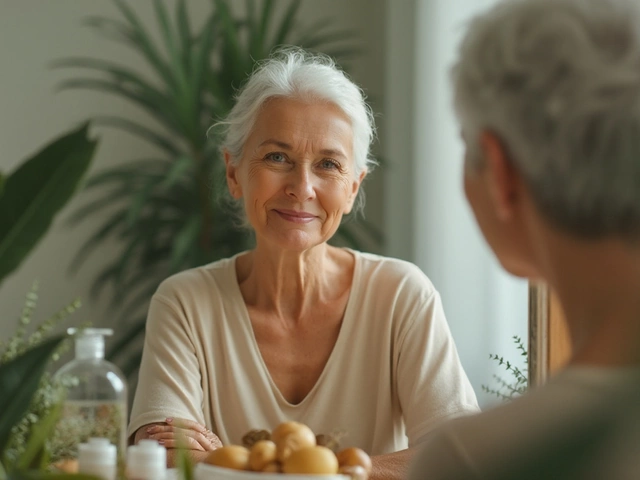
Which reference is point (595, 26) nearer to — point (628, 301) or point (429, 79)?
point (628, 301)

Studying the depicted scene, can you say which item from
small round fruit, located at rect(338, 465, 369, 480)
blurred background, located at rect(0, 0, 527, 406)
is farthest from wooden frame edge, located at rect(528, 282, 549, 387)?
blurred background, located at rect(0, 0, 527, 406)

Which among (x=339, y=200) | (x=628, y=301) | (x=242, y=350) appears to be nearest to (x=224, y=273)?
(x=242, y=350)

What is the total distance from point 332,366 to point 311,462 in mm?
986

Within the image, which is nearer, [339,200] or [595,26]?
[595,26]

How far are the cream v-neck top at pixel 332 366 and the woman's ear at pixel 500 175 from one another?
3.71 ft

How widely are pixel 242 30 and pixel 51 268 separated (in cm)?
154

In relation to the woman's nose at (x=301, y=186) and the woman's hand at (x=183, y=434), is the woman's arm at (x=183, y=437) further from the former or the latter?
the woman's nose at (x=301, y=186)

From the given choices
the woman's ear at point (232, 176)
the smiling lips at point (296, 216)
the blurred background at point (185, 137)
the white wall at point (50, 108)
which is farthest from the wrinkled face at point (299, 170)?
the white wall at point (50, 108)

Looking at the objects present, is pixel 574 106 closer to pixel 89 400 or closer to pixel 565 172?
pixel 565 172

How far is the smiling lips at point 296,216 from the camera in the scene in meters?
2.05

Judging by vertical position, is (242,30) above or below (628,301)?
above

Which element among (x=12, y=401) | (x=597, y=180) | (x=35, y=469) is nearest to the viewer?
(x=597, y=180)

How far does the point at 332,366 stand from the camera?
6.70 ft

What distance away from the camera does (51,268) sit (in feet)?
14.3
